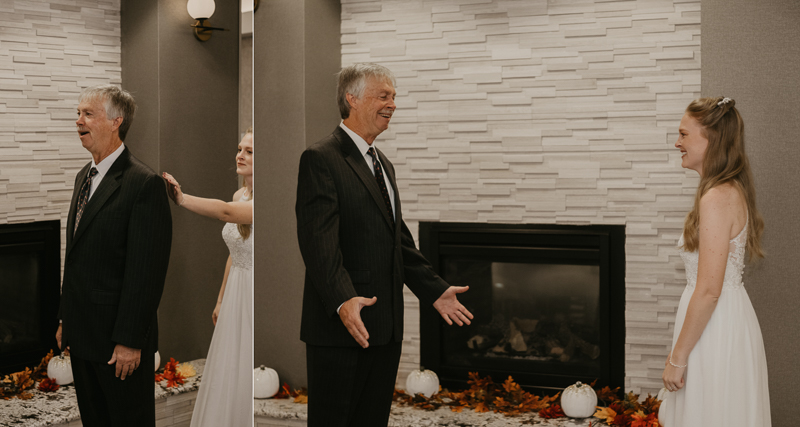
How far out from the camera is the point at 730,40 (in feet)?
6.92

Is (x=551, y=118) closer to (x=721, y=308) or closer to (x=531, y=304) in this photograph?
(x=531, y=304)

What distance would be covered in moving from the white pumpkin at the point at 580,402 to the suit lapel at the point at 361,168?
143 cm

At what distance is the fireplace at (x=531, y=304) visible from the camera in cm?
250

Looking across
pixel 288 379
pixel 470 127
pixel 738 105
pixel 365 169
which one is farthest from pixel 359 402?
pixel 738 105

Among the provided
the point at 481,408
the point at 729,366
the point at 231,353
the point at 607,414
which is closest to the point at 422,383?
the point at 481,408

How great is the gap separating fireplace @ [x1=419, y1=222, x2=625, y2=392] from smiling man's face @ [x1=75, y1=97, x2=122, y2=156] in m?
2.36

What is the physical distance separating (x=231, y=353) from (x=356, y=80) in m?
1.22

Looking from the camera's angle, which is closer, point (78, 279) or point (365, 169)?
point (78, 279)

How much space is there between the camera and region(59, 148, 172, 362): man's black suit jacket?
0.29m

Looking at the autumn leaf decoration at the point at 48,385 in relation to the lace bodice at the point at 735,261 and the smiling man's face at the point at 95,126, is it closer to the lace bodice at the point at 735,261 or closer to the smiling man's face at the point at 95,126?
the smiling man's face at the point at 95,126

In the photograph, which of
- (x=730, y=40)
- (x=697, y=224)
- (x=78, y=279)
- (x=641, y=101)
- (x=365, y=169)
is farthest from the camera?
(x=641, y=101)

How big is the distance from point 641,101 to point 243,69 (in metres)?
2.35

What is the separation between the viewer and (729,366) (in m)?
1.64

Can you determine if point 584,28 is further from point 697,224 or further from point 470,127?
point 697,224
